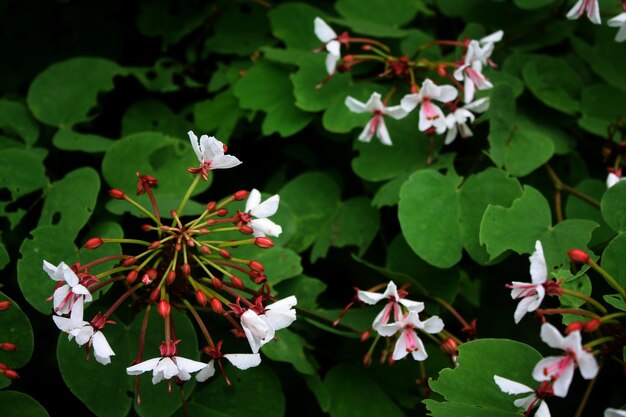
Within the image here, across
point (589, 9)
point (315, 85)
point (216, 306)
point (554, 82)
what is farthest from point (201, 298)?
point (554, 82)

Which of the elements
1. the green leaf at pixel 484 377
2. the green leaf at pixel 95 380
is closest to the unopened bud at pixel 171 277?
the green leaf at pixel 95 380

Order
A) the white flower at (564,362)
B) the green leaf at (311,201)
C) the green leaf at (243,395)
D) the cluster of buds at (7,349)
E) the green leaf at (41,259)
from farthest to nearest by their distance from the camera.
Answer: the green leaf at (311,201), the green leaf at (243,395), the green leaf at (41,259), the cluster of buds at (7,349), the white flower at (564,362)

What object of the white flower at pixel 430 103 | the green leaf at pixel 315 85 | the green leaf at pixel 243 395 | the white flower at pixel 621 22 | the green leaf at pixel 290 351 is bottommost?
the green leaf at pixel 243 395

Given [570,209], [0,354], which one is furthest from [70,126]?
[570,209]

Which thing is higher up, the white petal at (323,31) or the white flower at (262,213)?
the white petal at (323,31)

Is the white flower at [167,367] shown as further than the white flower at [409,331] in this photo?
No

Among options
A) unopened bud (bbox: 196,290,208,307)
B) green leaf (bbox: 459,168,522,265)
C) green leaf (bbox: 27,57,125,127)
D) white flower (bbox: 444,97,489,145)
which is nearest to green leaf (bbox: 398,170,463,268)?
green leaf (bbox: 459,168,522,265)

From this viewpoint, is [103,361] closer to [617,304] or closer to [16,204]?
[16,204]

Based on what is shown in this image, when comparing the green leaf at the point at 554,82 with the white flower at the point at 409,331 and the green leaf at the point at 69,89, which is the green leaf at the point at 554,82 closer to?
the white flower at the point at 409,331
